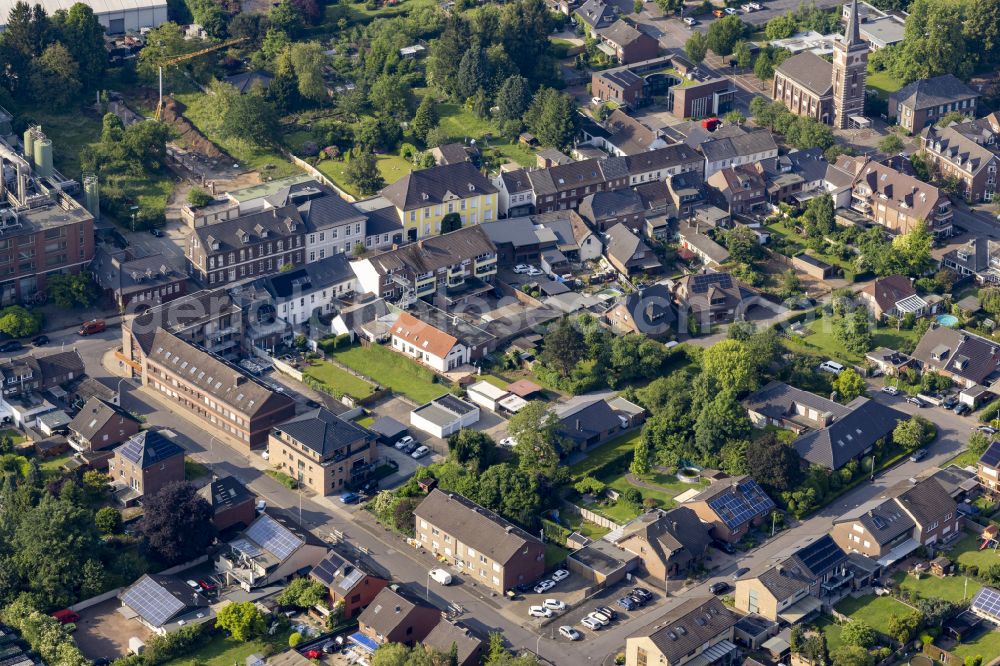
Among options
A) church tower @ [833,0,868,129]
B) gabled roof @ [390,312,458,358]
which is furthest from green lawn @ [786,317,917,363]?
church tower @ [833,0,868,129]

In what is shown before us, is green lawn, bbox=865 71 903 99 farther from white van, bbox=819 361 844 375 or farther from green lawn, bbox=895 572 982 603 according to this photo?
green lawn, bbox=895 572 982 603

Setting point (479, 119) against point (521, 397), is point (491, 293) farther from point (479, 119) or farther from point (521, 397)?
point (479, 119)

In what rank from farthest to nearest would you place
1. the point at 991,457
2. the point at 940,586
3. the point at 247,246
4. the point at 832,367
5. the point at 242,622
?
the point at 247,246 < the point at 832,367 < the point at 991,457 < the point at 940,586 < the point at 242,622

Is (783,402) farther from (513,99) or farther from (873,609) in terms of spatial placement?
(513,99)

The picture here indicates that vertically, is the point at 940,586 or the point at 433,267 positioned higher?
the point at 433,267

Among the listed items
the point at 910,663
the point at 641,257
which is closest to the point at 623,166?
the point at 641,257

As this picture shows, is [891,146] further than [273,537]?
Yes

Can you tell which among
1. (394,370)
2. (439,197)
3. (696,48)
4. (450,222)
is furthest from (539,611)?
(696,48)
